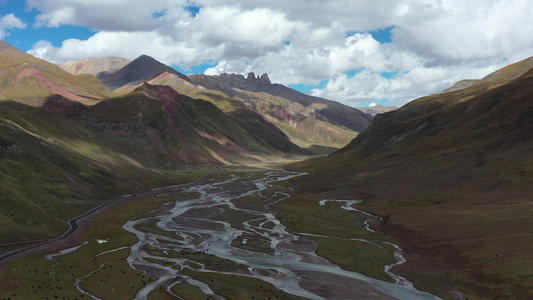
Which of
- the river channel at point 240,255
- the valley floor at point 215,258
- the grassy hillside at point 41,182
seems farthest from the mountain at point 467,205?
the grassy hillside at point 41,182

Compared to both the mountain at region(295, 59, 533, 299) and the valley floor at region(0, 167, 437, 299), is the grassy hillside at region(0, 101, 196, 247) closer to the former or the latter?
the valley floor at region(0, 167, 437, 299)

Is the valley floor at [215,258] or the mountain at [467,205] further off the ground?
the mountain at [467,205]

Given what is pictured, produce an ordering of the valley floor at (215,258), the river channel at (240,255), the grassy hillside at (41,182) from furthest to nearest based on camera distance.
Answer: the grassy hillside at (41,182) → the river channel at (240,255) → the valley floor at (215,258)

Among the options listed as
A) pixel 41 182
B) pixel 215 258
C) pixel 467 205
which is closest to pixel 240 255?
pixel 215 258

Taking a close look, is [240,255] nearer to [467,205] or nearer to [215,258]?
[215,258]

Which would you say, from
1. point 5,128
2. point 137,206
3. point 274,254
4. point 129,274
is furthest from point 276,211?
point 5,128

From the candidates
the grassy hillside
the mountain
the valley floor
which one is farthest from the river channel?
the grassy hillside

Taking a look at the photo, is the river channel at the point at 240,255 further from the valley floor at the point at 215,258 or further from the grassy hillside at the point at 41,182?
the grassy hillside at the point at 41,182

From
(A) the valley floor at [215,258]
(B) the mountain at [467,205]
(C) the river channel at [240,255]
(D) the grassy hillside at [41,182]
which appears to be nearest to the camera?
(A) the valley floor at [215,258]

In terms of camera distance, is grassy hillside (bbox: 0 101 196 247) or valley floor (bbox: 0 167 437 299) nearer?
valley floor (bbox: 0 167 437 299)
